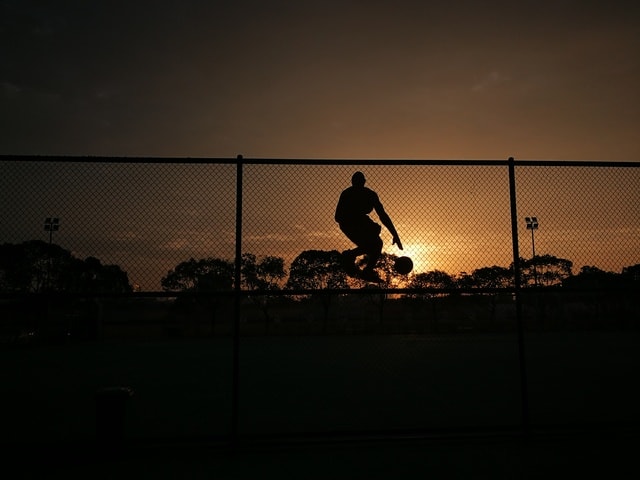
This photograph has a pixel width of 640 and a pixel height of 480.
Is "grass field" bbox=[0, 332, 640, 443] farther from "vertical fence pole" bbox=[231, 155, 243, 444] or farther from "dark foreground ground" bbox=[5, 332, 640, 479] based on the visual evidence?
"vertical fence pole" bbox=[231, 155, 243, 444]

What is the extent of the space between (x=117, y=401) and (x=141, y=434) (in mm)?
1390

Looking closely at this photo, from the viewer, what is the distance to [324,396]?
30.3 feet

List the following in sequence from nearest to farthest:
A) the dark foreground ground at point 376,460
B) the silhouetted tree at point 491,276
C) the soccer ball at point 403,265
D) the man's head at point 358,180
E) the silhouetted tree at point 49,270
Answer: the dark foreground ground at point 376,460, the man's head at point 358,180, the soccer ball at point 403,265, the silhouetted tree at point 49,270, the silhouetted tree at point 491,276

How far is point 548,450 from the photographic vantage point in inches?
211

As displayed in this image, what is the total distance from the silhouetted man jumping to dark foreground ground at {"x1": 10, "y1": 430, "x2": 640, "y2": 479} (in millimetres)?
2330

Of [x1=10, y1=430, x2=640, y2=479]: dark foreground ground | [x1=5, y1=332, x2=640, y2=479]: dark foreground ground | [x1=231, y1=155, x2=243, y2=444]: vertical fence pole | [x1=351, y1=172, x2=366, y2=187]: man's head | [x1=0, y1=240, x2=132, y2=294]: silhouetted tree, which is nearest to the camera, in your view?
[x1=10, y1=430, x2=640, y2=479]: dark foreground ground

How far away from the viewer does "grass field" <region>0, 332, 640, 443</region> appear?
6863 mm

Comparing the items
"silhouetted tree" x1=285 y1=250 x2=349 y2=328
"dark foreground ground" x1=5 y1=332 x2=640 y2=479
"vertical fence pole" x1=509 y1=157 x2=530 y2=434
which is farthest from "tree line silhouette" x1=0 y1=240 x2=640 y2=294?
"dark foreground ground" x1=5 y1=332 x2=640 y2=479

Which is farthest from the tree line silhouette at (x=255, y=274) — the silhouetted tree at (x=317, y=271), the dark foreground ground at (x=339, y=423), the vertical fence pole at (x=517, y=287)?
the dark foreground ground at (x=339, y=423)

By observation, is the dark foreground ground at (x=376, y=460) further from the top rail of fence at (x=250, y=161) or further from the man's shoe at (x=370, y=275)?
the top rail of fence at (x=250, y=161)

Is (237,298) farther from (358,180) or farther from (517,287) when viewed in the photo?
(517,287)

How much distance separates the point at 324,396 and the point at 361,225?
440 centimetres

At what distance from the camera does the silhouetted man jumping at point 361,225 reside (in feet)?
21.2

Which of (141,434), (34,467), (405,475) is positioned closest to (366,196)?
(405,475)
